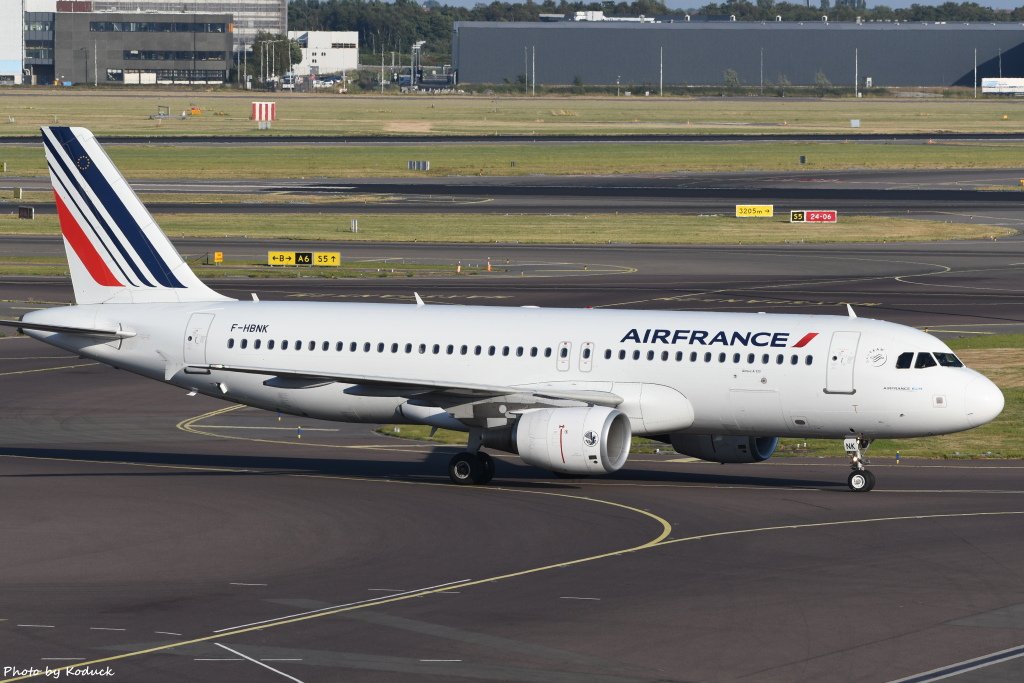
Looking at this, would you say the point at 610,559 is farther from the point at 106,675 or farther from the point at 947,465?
the point at 947,465

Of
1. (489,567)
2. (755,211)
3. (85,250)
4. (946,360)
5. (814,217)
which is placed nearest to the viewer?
(489,567)

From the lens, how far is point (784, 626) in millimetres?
28266

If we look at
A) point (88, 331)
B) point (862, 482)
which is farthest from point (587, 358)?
point (88, 331)

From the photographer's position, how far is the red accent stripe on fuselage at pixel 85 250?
48.8m

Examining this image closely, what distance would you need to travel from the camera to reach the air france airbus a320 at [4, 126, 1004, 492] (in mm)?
41375

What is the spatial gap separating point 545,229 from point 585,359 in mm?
79043

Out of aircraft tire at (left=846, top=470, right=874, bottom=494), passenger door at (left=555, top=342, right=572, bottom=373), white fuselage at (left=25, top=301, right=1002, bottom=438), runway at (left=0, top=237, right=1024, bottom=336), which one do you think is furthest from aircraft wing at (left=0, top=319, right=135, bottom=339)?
runway at (left=0, top=237, right=1024, bottom=336)

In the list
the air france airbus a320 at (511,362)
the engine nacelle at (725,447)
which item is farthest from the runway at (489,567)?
the air france airbus a320 at (511,362)

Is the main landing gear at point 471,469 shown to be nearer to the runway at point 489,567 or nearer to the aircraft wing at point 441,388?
the runway at point 489,567

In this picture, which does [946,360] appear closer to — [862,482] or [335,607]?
[862,482]

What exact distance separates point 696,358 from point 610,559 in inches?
395

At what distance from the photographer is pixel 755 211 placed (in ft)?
433

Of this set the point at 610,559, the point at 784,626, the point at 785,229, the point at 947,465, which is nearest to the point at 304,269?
the point at 785,229

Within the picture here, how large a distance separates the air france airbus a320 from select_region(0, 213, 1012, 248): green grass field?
216 ft
